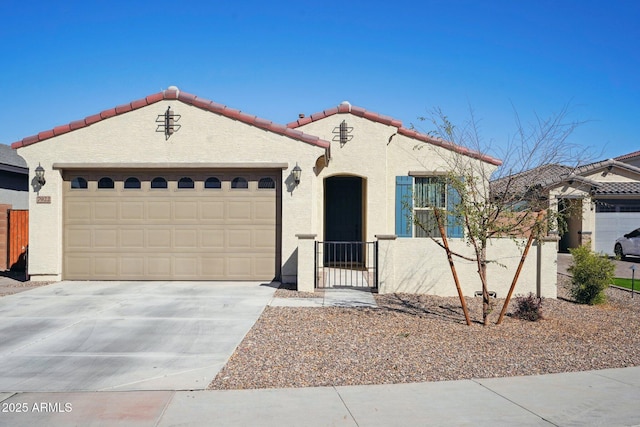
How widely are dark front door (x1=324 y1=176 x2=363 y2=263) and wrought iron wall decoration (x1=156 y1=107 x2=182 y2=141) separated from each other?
4850 millimetres

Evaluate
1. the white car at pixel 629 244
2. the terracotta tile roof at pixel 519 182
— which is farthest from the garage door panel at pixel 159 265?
the white car at pixel 629 244

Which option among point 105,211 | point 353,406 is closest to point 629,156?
point 105,211

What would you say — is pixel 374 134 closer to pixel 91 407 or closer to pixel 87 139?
pixel 87 139

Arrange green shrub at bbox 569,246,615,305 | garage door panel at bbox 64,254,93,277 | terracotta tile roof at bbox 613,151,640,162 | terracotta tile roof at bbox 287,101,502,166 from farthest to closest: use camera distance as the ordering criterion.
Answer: terracotta tile roof at bbox 613,151,640,162 < terracotta tile roof at bbox 287,101,502,166 < garage door panel at bbox 64,254,93,277 < green shrub at bbox 569,246,615,305

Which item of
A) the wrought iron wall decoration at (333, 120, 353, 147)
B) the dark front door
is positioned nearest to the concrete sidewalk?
the wrought iron wall decoration at (333, 120, 353, 147)

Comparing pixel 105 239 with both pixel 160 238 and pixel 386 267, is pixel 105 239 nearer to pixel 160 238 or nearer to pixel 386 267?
pixel 160 238

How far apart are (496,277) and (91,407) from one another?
8934 mm

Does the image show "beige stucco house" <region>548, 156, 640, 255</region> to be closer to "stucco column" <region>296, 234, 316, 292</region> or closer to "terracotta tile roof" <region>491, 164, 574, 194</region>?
"terracotta tile roof" <region>491, 164, 574, 194</region>

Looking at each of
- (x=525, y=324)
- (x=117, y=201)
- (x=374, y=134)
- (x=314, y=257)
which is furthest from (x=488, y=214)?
(x=117, y=201)

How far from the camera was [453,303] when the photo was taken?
11.1 metres

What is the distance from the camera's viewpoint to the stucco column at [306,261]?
11.6 m

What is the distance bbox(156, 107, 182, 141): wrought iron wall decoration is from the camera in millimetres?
12781

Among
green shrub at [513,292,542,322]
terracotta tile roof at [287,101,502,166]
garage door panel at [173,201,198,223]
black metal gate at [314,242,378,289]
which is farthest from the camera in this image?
terracotta tile roof at [287,101,502,166]

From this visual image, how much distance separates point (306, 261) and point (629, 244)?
16.1m
